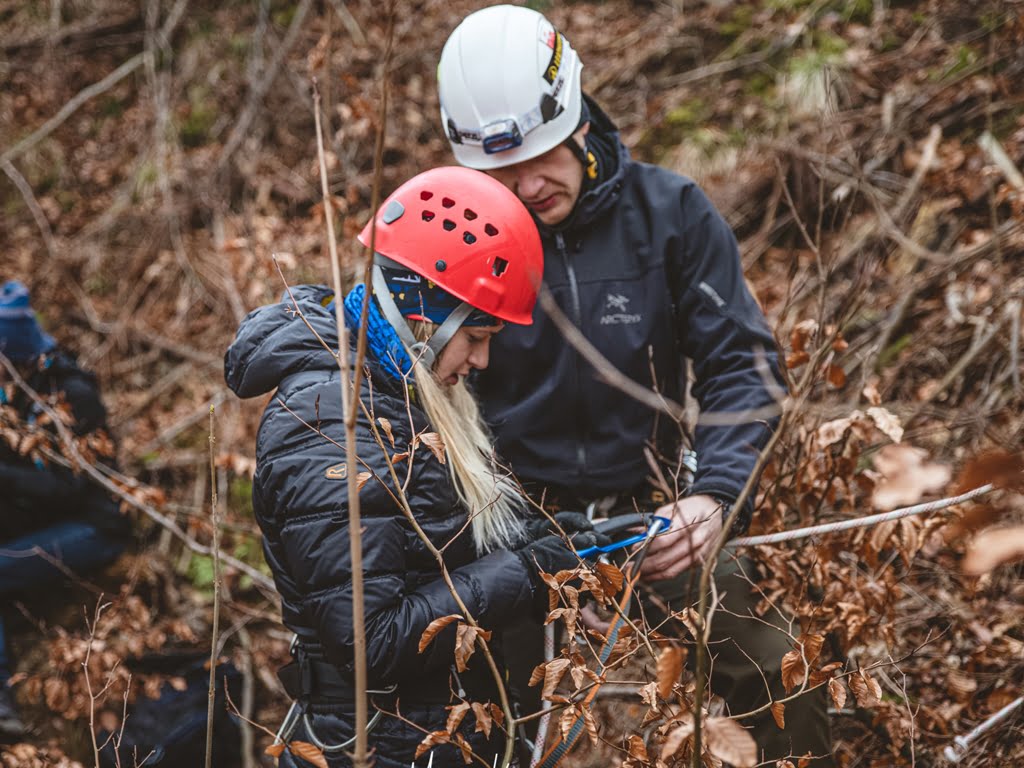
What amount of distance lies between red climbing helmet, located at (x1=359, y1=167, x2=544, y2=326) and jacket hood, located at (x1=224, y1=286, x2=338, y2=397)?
0.32 metres

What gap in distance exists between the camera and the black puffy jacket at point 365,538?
2164 millimetres

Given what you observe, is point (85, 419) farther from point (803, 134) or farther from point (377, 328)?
point (803, 134)

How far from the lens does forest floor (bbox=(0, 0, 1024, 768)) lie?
3.13m

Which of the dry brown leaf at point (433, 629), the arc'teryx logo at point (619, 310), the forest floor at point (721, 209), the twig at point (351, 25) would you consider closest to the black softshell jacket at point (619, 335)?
the arc'teryx logo at point (619, 310)

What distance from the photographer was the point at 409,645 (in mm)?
2203

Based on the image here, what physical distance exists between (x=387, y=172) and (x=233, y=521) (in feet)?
11.7

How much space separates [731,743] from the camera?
1497 mm

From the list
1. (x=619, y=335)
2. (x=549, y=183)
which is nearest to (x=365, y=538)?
(x=619, y=335)

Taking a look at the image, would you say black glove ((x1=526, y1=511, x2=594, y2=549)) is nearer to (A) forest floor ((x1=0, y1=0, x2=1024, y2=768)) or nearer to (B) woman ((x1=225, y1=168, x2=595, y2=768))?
(B) woman ((x1=225, y1=168, x2=595, y2=768))

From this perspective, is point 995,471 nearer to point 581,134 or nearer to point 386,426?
point 386,426

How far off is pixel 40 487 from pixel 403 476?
3486 millimetres

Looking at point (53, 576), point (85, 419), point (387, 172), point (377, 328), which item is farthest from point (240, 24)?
point (377, 328)

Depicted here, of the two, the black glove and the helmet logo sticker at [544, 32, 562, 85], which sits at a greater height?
the helmet logo sticker at [544, 32, 562, 85]

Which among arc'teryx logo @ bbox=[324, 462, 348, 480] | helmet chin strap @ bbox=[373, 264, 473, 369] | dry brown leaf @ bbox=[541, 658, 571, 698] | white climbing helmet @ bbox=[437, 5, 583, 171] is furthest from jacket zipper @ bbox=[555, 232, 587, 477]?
arc'teryx logo @ bbox=[324, 462, 348, 480]
